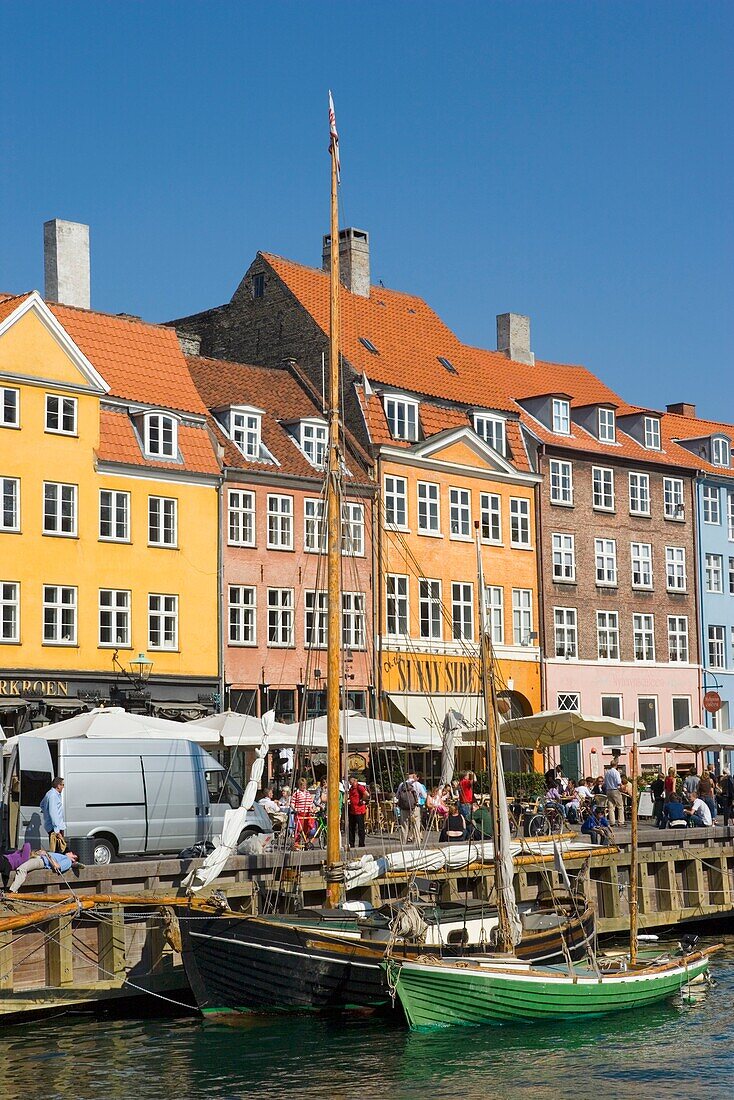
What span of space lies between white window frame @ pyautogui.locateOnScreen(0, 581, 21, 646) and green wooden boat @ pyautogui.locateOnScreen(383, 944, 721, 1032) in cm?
Answer: 2175

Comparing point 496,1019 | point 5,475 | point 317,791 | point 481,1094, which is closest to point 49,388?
point 5,475

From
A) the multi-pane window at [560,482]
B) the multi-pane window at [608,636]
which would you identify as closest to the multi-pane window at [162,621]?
the multi-pane window at [560,482]

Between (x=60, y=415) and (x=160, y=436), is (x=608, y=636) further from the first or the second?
(x=60, y=415)

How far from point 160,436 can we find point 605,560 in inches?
854

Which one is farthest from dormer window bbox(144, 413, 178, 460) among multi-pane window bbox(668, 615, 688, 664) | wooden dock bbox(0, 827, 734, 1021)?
multi-pane window bbox(668, 615, 688, 664)

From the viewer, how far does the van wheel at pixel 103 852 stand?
31.6 meters

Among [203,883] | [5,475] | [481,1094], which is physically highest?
[5,475]

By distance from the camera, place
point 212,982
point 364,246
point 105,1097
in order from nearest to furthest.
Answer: point 105,1097 < point 212,982 < point 364,246

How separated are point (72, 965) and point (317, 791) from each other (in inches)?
485

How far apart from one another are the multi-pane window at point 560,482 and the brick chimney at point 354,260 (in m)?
10.1

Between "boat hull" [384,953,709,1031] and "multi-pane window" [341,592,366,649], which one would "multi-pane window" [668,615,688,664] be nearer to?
"multi-pane window" [341,592,366,649]

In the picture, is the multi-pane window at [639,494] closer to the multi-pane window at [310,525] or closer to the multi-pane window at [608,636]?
the multi-pane window at [608,636]

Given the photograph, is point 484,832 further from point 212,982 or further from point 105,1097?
point 105,1097

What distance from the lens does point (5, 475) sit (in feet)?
148
